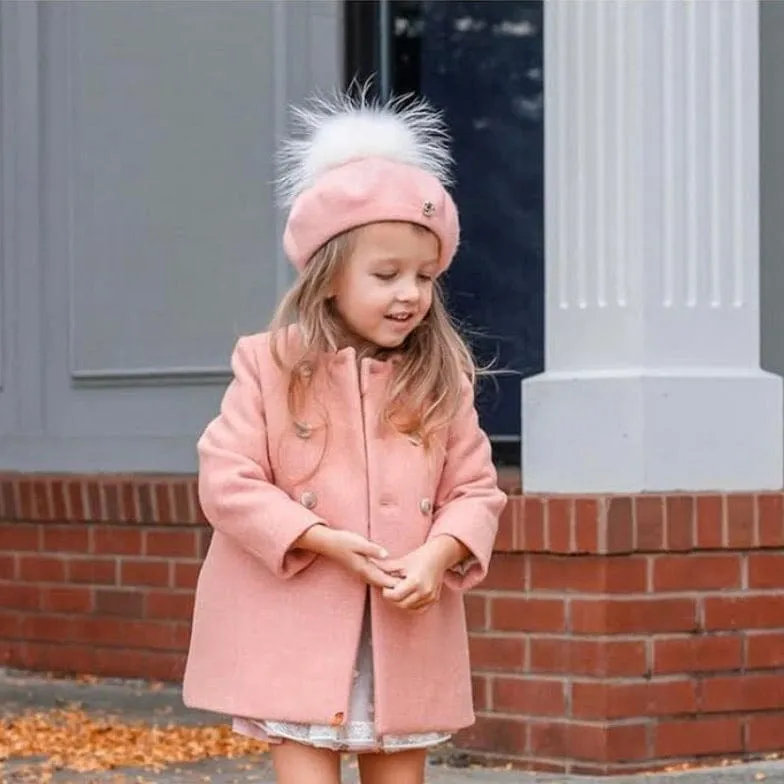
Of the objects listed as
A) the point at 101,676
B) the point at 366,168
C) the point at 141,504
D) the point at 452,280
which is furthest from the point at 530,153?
the point at 366,168

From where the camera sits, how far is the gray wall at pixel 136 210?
22.7ft

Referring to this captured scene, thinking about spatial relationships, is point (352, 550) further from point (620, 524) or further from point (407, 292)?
point (620, 524)

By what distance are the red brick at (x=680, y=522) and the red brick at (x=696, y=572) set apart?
0.04 m

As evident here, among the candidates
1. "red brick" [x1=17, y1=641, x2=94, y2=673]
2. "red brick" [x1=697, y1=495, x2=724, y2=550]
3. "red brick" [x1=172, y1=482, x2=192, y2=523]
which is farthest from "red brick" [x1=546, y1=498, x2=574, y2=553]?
"red brick" [x1=17, y1=641, x2=94, y2=673]

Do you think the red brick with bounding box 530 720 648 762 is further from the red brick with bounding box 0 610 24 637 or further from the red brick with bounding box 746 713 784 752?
the red brick with bounding box 0 610 24 637

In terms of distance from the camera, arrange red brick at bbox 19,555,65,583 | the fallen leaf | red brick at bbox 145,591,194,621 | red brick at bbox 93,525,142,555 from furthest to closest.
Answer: red brick at bbox 19,555,65,583
red brick at bbox 93,525,142,555
red brick at bbox 145,591,194,621
the fallen leaf

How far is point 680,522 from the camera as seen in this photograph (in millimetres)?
5426

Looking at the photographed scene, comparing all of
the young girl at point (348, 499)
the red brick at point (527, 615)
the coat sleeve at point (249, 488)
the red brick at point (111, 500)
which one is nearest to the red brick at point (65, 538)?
the red brick at point (111, 500)

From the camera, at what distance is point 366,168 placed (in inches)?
142

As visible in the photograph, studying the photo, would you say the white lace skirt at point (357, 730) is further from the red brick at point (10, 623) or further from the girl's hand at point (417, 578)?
the red brick at point (10, 623)

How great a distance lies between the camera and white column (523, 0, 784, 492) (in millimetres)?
5484

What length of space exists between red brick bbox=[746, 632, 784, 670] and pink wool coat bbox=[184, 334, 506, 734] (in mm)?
2134

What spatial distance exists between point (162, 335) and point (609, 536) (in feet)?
7.60

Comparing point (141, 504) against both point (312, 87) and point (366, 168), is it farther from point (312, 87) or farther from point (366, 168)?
point (366, 168)
